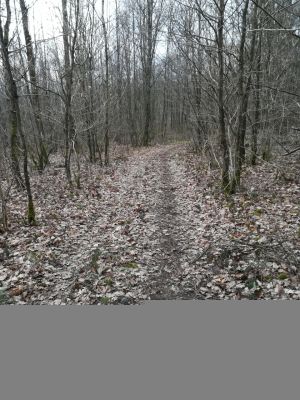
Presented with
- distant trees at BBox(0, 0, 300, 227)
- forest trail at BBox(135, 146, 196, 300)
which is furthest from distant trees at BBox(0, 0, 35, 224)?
forest trail at BBox(135, 146, 196, 300)

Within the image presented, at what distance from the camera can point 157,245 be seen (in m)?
7.41

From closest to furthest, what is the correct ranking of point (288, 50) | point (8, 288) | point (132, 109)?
1. point (8, 288)
2. point (288, 50)
3. point (132, 109)

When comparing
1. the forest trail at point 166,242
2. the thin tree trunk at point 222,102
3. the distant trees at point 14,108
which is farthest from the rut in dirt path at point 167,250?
the distant trees at point 14,108

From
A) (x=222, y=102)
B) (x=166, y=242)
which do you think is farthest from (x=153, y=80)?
(x=166, y=242)

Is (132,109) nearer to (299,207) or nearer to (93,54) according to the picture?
(93,54)

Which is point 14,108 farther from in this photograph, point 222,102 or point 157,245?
point 222,102

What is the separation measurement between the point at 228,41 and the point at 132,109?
757 inches

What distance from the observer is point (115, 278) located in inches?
244

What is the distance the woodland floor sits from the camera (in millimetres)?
5754

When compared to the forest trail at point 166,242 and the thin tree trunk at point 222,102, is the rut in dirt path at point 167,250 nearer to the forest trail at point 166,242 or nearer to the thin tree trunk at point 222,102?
the forest trail at point 166,242

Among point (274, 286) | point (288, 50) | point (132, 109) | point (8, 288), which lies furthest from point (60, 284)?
point (132, 109)

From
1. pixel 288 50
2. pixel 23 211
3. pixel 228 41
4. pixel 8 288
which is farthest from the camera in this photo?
pixel 288 50

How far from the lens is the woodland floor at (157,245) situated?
575 centimetres

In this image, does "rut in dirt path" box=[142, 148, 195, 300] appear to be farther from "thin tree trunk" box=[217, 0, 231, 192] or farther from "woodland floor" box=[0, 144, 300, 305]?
"thin tree trunk" box=[217, 0, 231, 192]
